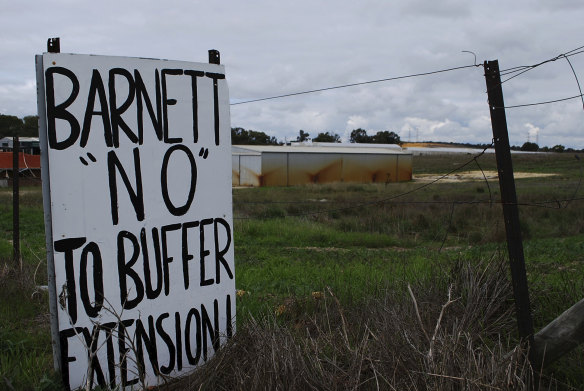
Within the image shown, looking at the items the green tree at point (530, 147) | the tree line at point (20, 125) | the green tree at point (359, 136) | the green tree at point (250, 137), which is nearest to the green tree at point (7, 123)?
the tree line at point (20, 125)

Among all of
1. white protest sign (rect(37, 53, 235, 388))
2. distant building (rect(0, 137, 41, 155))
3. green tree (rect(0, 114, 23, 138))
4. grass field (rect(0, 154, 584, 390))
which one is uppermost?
green tree (rect(0, 114, 23, 138))

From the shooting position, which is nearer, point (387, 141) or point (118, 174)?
point (118, 174)

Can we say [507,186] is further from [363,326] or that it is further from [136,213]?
[136,213]

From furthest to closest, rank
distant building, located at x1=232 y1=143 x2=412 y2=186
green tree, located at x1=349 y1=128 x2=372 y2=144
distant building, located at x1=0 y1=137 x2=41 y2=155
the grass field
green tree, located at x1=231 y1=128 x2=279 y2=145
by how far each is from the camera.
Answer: green tree, located at x1=349 y1=128 x2=372 y2=144 < green tree, located at x1=231 y1=128 x2=279 y2=145 < distant building, located at x1=232 y1=143 x2=412 y2=186 < distant building, located at x1=0 y1=137 x2=41 y2=155 < the grass field

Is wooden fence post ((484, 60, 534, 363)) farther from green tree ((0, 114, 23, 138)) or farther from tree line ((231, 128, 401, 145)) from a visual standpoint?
tree line ((231, 128, 401, 145))

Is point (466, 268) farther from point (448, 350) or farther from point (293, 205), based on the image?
point (293, 205)

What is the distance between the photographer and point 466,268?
427 cm

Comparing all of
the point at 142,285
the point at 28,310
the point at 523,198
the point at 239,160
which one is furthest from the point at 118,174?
the point at 239,160

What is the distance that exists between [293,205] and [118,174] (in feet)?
49.1

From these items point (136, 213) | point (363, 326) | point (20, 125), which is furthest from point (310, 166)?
point (136, 213)

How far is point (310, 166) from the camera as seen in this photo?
33844 millimetres

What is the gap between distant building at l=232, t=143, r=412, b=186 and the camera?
107 ft

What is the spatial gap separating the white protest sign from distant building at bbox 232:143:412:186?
28605mm

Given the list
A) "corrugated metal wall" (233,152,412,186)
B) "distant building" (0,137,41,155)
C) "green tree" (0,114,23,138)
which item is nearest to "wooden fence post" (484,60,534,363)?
"distant building" (0,137,41,155)
